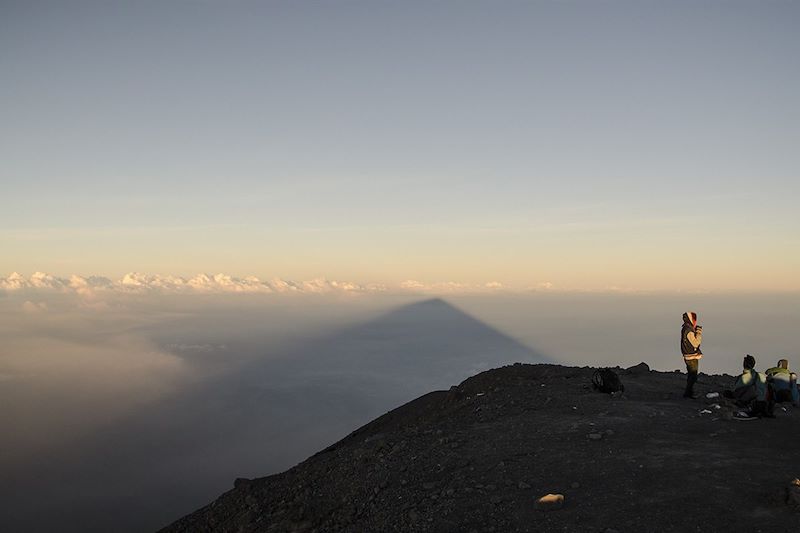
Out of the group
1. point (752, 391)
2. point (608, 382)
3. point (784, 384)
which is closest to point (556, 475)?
point (752, 391)

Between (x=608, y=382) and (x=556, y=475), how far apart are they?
27.2ft

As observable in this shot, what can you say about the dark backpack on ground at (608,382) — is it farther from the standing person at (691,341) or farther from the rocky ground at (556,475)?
the standing person at (691,341)

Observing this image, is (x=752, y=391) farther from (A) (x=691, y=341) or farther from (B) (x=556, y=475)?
(B) (x=556, y=475)

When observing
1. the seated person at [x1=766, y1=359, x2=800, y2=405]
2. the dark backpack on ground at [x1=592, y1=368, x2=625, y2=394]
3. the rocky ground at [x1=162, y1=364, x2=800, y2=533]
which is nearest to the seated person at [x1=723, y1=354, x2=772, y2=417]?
the rocky ground at [x1=162, y1=364, x2=800, y2=533]

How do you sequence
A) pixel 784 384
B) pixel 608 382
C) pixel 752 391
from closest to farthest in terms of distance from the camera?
pixel 752 391, pixel 784 384, pixel 608 382

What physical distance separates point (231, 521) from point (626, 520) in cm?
1227

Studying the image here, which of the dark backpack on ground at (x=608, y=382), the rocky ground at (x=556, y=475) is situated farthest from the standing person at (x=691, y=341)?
the dark backpack on ground at (x=608, y=382)

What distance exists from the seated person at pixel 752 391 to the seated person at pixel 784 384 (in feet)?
4.53

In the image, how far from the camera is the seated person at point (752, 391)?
45.9 ft

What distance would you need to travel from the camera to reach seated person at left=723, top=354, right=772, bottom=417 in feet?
45.9

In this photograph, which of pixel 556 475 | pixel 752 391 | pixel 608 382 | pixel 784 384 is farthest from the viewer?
pixel 608 382

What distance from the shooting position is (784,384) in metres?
15.8

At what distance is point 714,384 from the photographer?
21672 mm

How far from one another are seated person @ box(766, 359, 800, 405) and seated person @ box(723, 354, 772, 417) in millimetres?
1382
